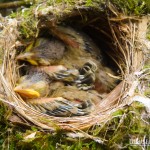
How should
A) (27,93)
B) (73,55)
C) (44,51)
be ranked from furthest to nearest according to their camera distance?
(73,55) → (44,51) → (27,93)

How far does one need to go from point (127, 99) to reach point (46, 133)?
41cm

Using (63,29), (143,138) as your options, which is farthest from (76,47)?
(143,138)

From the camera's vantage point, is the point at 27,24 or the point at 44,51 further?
the point at 44,51

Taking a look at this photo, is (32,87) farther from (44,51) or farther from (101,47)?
(101,47)

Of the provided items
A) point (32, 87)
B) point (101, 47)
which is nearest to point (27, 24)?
point (32, 87)

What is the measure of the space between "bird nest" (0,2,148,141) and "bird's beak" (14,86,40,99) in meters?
0.03

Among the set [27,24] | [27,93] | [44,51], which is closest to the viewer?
[27,93]

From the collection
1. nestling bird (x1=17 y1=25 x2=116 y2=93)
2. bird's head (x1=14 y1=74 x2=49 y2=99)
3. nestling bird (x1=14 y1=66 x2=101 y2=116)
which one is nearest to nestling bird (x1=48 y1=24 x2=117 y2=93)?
nestling bird (x1=17 y1=25 x2=116 y2=93)

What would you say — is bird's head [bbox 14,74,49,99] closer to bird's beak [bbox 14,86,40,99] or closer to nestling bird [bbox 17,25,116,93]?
bird's beak [bbox 14,86,40,99]

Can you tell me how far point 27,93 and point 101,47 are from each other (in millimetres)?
659

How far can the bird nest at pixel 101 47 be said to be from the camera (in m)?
2.17

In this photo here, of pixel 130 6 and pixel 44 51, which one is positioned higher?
pixel 130 6

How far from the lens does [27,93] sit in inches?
94.8

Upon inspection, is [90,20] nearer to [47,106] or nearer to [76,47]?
[76,47]
